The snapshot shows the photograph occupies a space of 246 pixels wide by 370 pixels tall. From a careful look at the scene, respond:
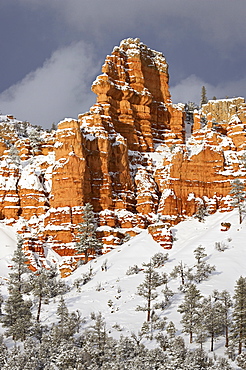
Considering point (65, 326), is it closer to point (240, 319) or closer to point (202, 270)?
point (240, 319)

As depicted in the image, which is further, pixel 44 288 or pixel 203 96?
pixel 203 96

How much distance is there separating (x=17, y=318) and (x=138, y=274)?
2098 centimetres

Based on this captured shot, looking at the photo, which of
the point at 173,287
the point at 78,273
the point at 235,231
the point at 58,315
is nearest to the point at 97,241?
the point at 78,273

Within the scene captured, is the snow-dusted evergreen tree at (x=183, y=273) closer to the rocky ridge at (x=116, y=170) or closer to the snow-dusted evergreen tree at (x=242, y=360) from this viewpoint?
the rocky ridge at (x=116, y=170)

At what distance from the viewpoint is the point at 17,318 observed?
165 ft

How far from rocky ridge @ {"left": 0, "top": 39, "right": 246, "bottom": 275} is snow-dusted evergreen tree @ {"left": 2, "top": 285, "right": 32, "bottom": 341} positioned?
110ft

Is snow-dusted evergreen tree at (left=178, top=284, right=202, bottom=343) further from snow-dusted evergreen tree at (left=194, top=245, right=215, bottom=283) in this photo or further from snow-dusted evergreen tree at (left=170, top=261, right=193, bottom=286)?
snow-dusted evergreen tree at (left=170, top=261, right=193, bottom=286)

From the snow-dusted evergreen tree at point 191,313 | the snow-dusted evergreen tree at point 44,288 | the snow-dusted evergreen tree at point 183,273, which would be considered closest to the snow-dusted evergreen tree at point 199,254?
the snow-dusted evergreen tree at point 183,273

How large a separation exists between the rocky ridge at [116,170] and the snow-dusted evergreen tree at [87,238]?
3.23 m

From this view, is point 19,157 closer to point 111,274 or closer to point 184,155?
point 184,155

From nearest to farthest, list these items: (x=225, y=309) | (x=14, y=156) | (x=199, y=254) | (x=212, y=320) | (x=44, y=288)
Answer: (x=212, y=320) < (x=225, y=309) < (x=44, y=288) < (x=199, y=254) < (x=14, y=156)

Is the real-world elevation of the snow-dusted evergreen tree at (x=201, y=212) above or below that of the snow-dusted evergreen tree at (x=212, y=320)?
above

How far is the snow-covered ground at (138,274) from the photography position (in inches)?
2092

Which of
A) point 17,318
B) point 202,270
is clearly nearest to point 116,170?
point 202,270
